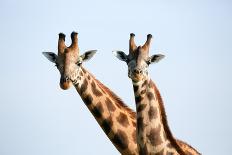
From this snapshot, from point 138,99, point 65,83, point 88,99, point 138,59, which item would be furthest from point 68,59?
point 138,99

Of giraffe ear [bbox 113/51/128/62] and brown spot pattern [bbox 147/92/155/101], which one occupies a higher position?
giraffe ear [bbox 113/51/128/62]

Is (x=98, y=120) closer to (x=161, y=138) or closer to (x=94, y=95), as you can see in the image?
(x=94, y=95)

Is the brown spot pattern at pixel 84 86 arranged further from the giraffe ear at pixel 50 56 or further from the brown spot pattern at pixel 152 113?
the brown spot pattern at pixel 152 113

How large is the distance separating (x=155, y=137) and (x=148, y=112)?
1.84 feet

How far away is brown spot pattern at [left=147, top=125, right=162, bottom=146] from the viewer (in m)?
13.7

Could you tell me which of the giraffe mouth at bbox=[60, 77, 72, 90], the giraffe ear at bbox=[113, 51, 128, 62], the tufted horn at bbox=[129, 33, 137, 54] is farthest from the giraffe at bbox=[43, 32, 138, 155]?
the tufted horn at bbox=[129, 33, 137, 54]

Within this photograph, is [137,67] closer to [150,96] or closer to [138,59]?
[138,59]

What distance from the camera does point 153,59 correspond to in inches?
587

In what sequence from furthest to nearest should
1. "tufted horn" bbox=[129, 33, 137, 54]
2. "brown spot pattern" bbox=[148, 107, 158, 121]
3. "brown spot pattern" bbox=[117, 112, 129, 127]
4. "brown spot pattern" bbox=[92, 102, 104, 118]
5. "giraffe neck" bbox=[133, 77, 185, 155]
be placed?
"brown spot pattern" bbox=[117, 112, 129, 127] < "brown spot pattern" bbox=[92, 102, 104, 118] < "tufted horn" bbox=[129, 33, 137, 54] < "brown spot pattern" bbox=[148, 107, 158, 121] < "giraffe neck" bbox=[133, 77, 185, 155]

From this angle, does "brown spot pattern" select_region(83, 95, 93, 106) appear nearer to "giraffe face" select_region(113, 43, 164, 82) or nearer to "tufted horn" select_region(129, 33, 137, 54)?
"giraffe face" select_region(113, 43, 164, 82)

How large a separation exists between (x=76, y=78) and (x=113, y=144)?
5.94 ft

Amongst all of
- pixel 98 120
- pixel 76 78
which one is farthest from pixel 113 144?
pixel 76 78

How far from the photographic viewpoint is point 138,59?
14.3m

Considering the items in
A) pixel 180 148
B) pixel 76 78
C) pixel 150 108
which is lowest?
pixel 180 148
